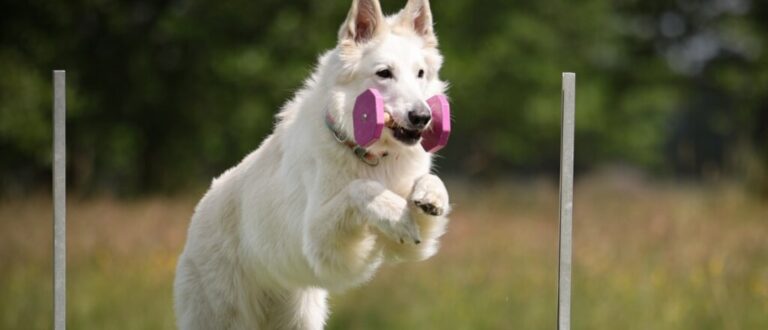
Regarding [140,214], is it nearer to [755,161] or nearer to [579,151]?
[755,161]

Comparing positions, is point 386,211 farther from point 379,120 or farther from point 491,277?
point 491,277

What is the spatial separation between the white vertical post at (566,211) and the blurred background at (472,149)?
3.53 meters

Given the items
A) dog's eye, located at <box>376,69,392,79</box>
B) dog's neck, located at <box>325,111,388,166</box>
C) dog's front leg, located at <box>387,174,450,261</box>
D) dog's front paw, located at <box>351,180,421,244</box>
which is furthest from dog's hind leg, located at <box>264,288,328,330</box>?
dog's eye, located at <box>376,69,392,79</box>

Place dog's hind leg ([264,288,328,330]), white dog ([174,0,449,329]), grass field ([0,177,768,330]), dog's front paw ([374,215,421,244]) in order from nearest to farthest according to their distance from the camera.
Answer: dog's front paw ([374,215,421,244])
white dog ([174,0,449,329])
dog's hind leg ([264,288,328,330])
grass field ([0,177,768,330])

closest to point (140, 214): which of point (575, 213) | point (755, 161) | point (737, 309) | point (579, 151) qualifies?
point (575, 213)

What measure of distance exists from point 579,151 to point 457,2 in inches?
226

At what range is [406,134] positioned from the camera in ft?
13.8

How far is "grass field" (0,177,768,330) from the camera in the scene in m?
7.86

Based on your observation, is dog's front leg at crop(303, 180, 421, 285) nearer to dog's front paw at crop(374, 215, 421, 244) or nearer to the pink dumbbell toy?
dog's front paw at crop(374, 215, 421, 244)

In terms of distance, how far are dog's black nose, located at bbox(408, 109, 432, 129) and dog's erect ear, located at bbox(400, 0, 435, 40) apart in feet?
2.37

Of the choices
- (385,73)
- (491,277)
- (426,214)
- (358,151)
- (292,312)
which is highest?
(385,73)

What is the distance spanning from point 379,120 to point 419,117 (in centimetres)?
21

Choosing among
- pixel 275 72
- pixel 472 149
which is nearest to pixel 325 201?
pixel 275 72

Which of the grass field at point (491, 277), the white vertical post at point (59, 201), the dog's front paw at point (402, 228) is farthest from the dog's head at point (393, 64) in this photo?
the grass field at point (491, 277)
